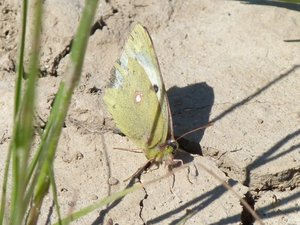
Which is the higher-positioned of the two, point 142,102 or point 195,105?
point 142,102

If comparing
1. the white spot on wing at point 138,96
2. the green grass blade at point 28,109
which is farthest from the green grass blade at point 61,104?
the white spot on wing at point 138,96

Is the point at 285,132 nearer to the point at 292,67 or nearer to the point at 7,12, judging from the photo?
the point at 292,67

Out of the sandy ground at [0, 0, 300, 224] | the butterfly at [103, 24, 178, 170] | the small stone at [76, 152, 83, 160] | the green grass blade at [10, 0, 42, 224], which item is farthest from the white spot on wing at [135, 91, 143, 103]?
the green grass blade at [10, 0, 42, 224]

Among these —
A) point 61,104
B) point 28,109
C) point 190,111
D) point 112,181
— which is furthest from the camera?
point 190,111

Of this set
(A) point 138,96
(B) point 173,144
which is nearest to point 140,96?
(A) point 138,96

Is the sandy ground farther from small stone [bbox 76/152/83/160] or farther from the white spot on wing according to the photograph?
the white spot on wing

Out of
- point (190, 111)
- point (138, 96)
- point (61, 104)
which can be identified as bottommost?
point (190, 111)

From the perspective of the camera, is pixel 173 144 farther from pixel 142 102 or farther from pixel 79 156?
pixel 79 156
